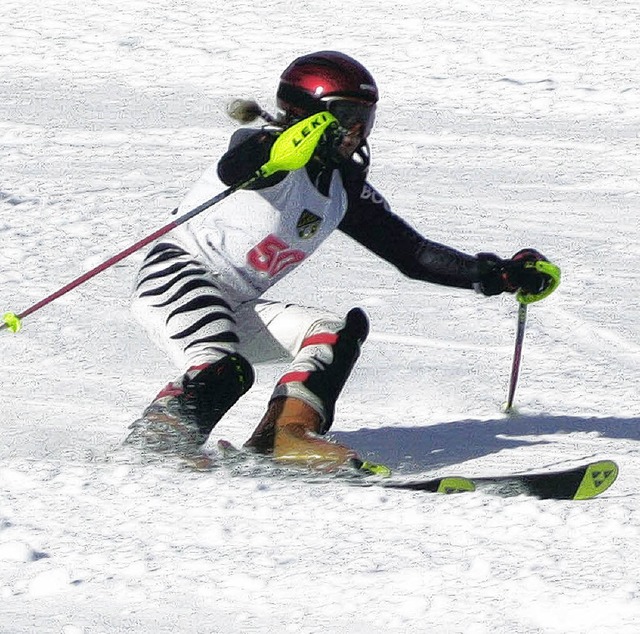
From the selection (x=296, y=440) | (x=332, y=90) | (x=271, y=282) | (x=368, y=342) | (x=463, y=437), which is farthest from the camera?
(x=368, y=342)

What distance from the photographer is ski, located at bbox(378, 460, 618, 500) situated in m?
4.50

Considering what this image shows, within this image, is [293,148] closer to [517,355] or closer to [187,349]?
[187,349]

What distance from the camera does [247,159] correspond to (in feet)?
16.0

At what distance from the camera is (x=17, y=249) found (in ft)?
25.5

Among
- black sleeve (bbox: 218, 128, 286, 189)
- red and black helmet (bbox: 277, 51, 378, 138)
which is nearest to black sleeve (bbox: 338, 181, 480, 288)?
red and black helmet (bbox: 277, 51, 378, 138)

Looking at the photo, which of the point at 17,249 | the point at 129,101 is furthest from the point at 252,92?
the point at 17,249

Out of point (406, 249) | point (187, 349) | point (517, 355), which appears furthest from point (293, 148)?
point (517, 355)

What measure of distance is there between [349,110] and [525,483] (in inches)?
54.1

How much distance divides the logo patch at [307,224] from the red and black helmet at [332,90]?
1.04ft

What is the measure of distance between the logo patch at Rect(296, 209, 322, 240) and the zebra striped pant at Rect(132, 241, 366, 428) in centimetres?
28

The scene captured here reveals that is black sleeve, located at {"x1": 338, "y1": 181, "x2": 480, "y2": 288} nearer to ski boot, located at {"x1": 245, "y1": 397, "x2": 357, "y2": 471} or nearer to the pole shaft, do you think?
the pole shaft

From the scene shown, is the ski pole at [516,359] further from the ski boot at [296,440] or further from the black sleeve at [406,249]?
the ski boot at [296,440]

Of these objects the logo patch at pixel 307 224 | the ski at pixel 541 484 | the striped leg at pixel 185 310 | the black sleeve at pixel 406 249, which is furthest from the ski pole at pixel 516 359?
the striped leg at pixel 185 310

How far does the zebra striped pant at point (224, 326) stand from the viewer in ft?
15.9
